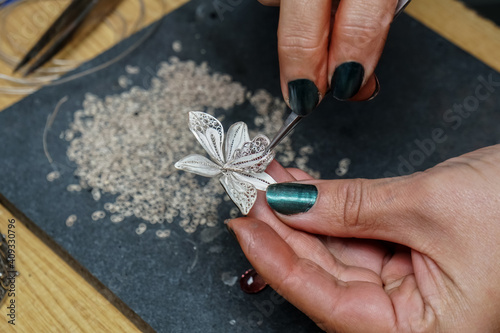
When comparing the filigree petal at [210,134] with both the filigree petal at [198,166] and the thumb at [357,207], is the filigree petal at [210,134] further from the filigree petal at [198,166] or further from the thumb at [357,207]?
the thumb at [357,207]

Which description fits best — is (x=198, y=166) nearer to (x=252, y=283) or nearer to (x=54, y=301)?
(x=252, y=283)

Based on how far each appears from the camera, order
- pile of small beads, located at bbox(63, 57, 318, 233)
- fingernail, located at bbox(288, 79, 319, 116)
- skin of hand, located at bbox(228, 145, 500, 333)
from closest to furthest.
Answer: skin of hand, located at bbox(228, 145, 500, 333) < fingernail, located at bbox(288, 79, 319, 116) < pile of small beads, located at bbox(63, 57, 318, 233)

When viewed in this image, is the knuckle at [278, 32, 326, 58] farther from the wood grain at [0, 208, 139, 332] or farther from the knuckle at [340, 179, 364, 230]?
the wood grain at [0, 208, 139, 332]

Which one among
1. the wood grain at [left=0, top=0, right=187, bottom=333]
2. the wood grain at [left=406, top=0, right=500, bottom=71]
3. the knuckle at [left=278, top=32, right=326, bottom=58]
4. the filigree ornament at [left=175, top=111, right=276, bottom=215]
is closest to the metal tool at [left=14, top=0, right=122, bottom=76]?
the wood grain at [left=0, top=0, right=187, bottom=333]

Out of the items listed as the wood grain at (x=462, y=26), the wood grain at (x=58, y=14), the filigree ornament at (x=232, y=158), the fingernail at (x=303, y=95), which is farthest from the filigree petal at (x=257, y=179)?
the wood grain at (x=462, y=26)

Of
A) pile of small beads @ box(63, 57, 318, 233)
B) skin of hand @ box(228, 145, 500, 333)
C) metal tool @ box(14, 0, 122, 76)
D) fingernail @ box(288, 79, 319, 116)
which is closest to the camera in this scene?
skin of hand @ box(228, 145, 500, 333)
